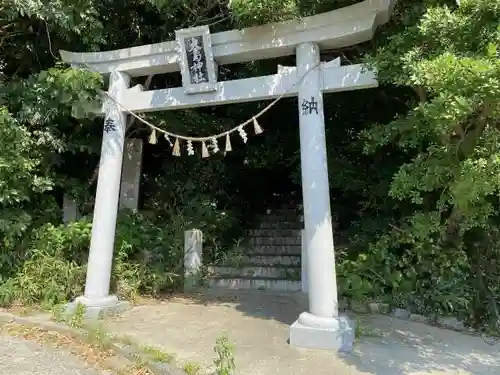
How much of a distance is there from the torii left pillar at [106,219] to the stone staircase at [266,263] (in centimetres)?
247

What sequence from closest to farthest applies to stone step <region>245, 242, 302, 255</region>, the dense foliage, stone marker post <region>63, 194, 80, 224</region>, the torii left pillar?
the dense foliage < the torii left pillar < stone marker post <region>63, 194, 80, 224</region> < stone step <region>245, 242, 302, 255</region>

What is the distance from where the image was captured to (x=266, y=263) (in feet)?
28.6

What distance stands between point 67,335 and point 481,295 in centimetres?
528

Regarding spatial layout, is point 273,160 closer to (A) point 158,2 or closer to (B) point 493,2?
(A) point 158,2

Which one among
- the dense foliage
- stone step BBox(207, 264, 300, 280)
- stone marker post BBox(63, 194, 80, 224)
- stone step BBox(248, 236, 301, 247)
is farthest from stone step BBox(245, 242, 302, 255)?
stone marker post BBox(63, 194, 80, 224)

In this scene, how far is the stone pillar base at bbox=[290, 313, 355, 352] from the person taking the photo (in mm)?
4508

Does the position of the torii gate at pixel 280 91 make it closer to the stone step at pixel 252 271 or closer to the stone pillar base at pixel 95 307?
the stone pillar base at pixel 95 307

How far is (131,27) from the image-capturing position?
7.97m

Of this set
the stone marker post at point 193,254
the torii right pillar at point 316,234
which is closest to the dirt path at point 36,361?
the torii right pillar at point 316,234

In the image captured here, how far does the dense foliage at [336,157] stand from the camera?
4.02 metres

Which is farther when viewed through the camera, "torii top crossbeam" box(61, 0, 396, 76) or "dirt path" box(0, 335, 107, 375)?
"torii top crossbeam" box(61, 0, 396, 76)

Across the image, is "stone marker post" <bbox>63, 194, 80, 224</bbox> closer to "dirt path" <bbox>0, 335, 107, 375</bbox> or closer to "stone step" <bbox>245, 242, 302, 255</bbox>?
"dirt path" <bbox>0, 335, 107, 375</bbox>

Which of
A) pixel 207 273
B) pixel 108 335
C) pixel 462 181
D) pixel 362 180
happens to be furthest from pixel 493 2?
pixel 207 273

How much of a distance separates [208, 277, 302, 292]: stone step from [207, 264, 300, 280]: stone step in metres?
0.24
